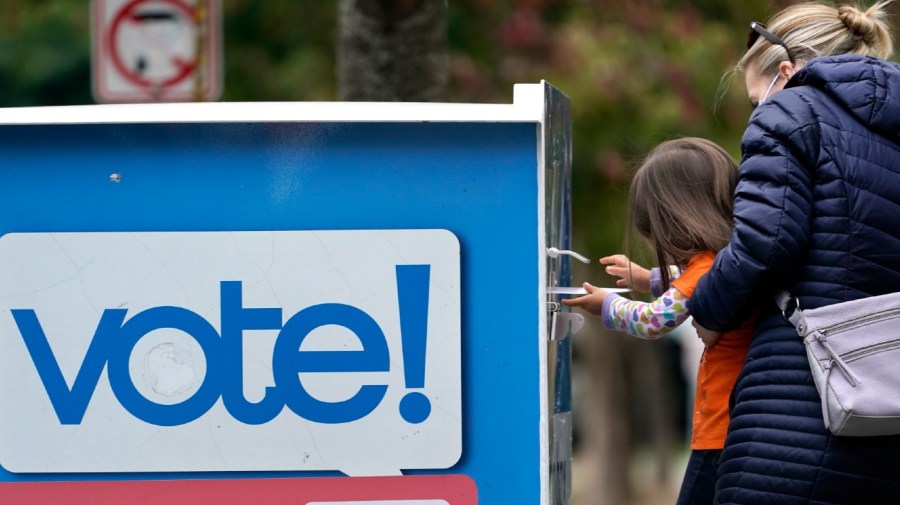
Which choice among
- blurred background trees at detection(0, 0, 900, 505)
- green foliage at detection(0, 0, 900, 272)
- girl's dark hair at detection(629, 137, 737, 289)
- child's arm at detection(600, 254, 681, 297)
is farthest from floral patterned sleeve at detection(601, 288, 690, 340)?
green foliage at detection(0, 0, 900, 272)

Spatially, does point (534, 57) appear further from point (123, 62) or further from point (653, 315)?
point (653, 315)

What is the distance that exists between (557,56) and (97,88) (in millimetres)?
3842

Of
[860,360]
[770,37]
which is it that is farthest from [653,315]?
[770,37]

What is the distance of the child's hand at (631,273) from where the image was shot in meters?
3.20

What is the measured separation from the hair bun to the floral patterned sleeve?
733 millimetres

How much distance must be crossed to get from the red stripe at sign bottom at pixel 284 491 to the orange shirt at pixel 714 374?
675 millimetres

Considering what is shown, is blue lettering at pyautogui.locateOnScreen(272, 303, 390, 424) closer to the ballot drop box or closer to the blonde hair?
the ballot drop box

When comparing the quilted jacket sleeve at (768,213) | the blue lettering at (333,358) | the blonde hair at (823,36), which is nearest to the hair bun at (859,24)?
the blonde hair at (823,36)

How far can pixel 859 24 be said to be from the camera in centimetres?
298

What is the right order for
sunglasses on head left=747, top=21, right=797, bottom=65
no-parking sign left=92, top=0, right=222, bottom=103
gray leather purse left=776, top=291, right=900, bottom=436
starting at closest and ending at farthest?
gray leather purse left=776, top=291, right=900, bottom=436 → sunglasses on head left=747, top=21, right=797, bottom=65 → no-parking sign left=92, top=0, right=222, bottom=103

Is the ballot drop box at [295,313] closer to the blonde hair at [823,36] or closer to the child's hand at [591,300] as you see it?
the child's hand at [591,300]

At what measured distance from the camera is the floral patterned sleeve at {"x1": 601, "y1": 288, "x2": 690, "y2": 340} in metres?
2.86

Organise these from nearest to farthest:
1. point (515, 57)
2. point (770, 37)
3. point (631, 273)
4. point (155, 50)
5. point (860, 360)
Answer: point (860, 360), point (770, 37), point (631, 273), point (155, 50), point (515, 57)

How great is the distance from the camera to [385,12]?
5391mm
